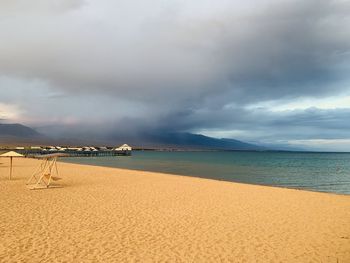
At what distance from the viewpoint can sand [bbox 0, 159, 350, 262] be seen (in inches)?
269

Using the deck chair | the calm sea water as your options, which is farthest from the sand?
the calm sea water

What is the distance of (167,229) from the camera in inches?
355

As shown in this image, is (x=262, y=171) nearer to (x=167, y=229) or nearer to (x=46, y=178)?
(x=46, y=178)

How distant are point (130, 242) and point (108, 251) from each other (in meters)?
0.84

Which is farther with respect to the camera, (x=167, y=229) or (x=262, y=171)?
(x=262, y=171)

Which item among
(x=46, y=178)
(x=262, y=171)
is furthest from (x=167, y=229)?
(x=262, y=171)

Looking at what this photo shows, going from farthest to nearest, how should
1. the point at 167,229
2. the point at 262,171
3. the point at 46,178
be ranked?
1. the point at 262,171
2. the point at 46,178
3. the point at 167,229

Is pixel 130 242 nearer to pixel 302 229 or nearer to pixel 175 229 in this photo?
pixel 175 229

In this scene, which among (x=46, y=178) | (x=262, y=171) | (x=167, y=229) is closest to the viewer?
(x=167, y=229)

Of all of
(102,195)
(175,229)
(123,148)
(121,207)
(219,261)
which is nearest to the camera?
(219,261)

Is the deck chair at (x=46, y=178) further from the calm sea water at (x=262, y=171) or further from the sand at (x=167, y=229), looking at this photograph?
Answer: the calm sea water at (x=262, y=171)

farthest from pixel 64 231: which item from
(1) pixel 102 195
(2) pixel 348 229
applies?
(2) pixel 348 229

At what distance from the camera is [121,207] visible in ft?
40.0

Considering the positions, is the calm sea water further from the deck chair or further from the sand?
the deck chair
